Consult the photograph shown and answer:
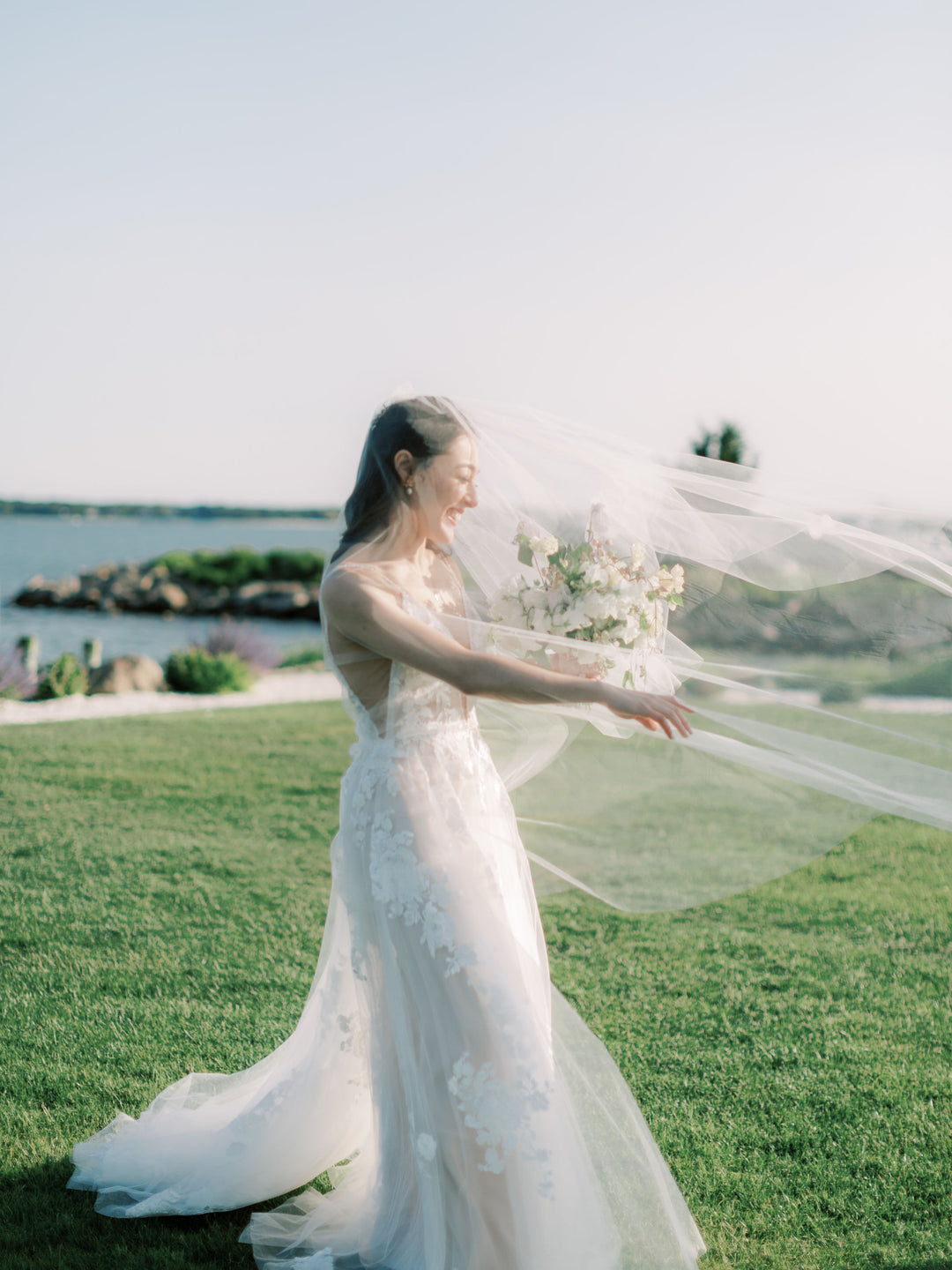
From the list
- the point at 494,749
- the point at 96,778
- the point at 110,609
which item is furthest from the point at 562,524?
the point at 110,609

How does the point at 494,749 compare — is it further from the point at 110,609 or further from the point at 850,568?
the point at 110,609

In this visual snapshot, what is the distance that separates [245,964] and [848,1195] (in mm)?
3160

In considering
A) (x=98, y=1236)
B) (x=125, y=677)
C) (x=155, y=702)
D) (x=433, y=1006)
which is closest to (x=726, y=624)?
(x=433, y=1006)

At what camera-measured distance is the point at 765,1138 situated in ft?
12.8

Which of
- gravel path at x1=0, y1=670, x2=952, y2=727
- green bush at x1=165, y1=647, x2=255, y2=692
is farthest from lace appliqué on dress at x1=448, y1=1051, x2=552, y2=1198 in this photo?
green bush at x1=165, y1=647, x2=255, y2=692

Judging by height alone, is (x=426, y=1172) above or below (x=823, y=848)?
below

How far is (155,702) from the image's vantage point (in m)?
14.8

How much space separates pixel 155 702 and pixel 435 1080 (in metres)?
12.7

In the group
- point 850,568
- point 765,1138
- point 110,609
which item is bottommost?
point 110,609

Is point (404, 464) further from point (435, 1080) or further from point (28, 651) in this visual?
point (28, 651)

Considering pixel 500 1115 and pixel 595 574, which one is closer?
pixel 500 1115

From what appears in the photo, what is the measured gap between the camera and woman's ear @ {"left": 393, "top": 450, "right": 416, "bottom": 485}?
2967mm

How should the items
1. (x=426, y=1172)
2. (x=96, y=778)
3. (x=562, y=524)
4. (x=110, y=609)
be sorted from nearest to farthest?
(x=426, y=1172) < (x=562, y=524) < (x=96, y=778) < (x=110, y=609)

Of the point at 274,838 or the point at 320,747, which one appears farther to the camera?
the point at 320,747
